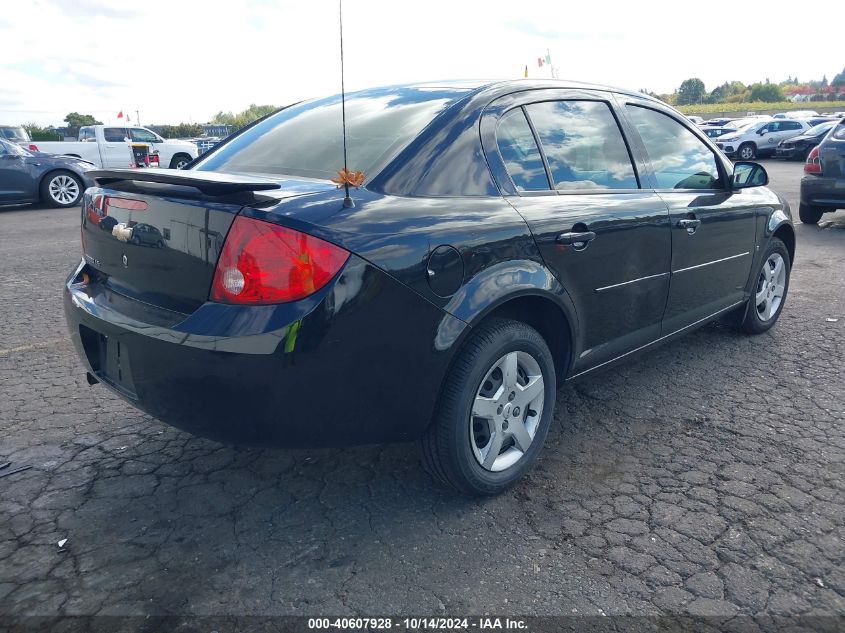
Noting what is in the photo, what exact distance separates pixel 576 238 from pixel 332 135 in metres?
1.17

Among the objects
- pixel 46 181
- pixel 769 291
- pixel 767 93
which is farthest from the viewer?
pixel 767 93

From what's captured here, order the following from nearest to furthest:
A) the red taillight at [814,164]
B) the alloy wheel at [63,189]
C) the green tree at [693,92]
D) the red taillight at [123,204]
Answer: the red taillight at [123,204]
the red taillight at [814,164]
the alloy wheel at [63,189]
the green tree at [693,92]

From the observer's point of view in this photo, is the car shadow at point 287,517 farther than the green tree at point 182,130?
No

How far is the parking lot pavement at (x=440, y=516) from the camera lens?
2.22 metres

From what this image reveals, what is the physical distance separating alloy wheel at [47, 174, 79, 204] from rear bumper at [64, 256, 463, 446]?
1206cm

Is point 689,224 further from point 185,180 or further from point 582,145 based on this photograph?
point 185,180

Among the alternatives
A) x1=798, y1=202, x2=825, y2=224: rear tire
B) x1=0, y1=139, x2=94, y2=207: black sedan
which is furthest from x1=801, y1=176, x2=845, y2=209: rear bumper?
x1=0, y1=139, x2=94, y2=207: black sedan

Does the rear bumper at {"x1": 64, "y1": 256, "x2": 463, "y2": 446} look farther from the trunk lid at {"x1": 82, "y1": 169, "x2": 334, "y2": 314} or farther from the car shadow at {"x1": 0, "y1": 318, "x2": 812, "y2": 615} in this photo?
the car shadow at {"x1": 0, "y1": 318, "x2": 812, "y2": 615}

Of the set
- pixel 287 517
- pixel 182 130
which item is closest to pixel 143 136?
pixel 287 517

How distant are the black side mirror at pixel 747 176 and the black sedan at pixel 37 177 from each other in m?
11.1

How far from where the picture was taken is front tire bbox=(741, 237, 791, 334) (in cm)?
473

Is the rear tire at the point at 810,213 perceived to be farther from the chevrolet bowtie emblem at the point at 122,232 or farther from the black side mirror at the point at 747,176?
the chevrolet bowtie emblem at the point at 122,232

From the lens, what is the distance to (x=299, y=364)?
2193mm

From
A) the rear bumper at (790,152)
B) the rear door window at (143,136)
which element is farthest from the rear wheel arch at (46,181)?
the rear bumper at (790,152)
